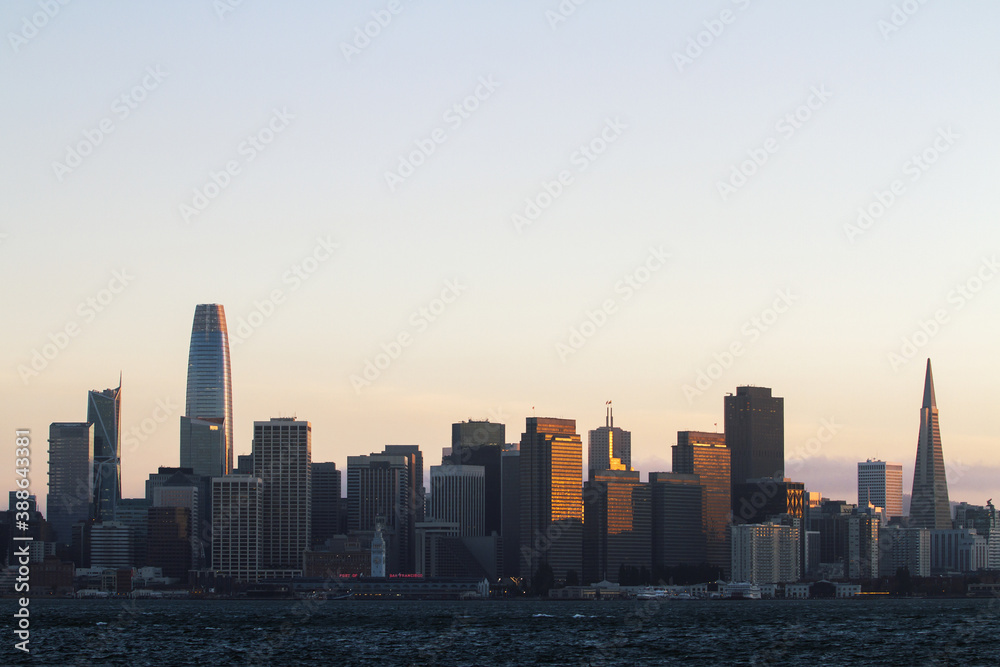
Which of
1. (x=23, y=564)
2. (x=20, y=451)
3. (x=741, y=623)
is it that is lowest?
(x=741, y=623)

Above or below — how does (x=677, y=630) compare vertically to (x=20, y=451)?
below

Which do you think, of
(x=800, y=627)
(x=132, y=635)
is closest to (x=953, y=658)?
(x=800, y=627)

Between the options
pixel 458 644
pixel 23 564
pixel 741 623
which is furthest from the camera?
pixel 741 623

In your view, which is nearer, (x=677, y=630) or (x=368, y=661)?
(x=368, y=661)

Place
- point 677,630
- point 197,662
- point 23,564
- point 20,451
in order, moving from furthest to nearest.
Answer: point 677,630, point 197,662, point 23,564, point 20,451

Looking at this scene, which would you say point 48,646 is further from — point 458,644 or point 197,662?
point 458,644

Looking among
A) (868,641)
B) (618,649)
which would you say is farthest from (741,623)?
(618,649)

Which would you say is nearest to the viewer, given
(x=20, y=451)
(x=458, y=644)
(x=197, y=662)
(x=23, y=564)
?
(x=20, y=451)

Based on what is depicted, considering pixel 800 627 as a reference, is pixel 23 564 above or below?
above

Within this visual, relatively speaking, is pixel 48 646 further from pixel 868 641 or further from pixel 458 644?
pixel 868 641
